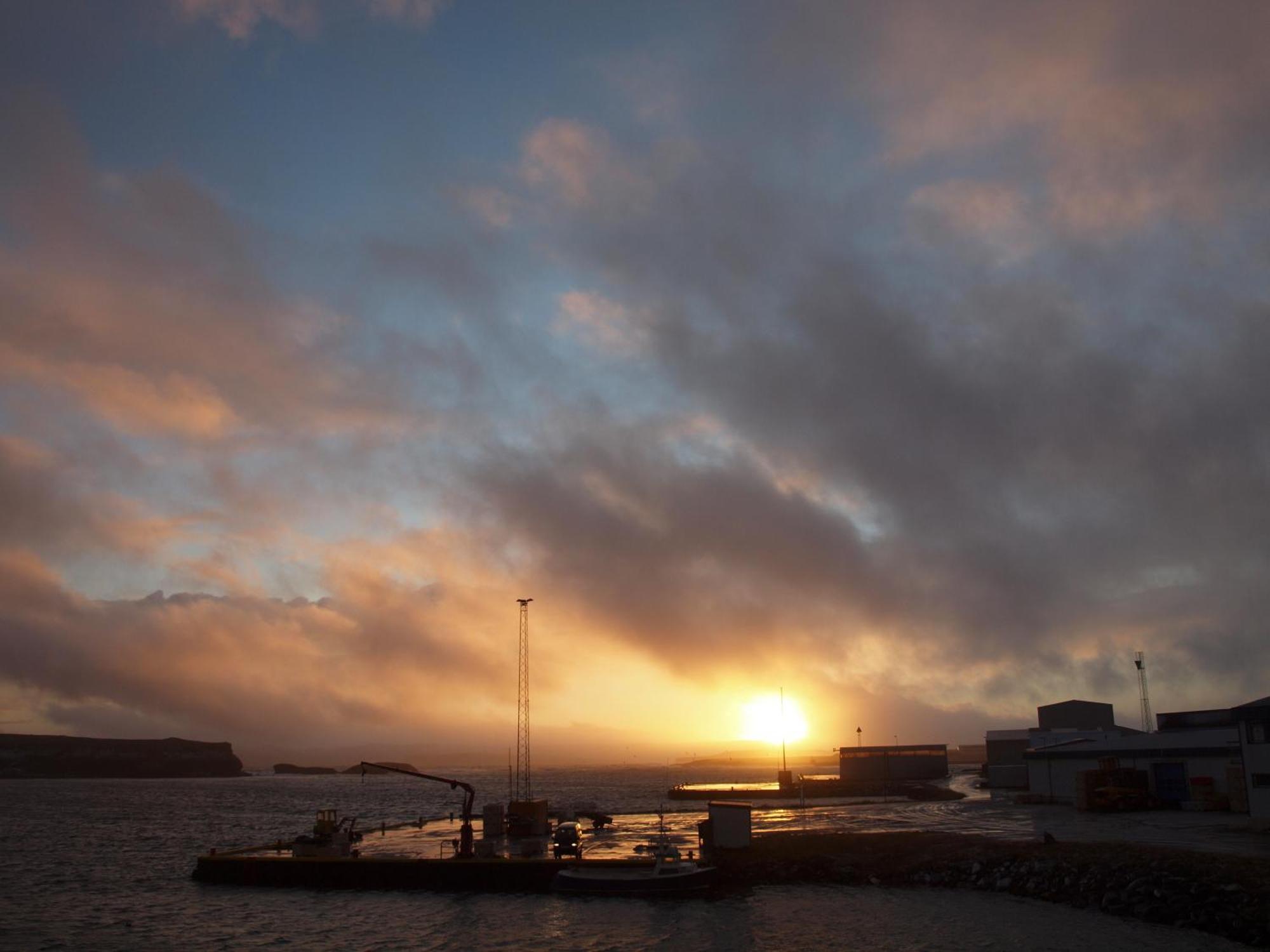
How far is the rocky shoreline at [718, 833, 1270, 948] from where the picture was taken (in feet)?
132

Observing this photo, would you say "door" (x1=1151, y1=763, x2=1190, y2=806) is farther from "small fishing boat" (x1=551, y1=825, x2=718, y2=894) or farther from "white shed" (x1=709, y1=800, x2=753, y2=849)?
"small fishing boat" (x1=551, y1=825, x2=718, y2=894)

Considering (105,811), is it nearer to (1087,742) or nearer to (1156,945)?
(1087,742)

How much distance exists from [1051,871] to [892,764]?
122m

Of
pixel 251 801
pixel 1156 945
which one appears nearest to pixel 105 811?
pixel 251 801

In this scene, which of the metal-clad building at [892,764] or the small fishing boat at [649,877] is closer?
the small fishing boat at [649,877]

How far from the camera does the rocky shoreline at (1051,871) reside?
40156 mm

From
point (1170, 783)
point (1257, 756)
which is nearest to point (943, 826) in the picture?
point (1170, 783)

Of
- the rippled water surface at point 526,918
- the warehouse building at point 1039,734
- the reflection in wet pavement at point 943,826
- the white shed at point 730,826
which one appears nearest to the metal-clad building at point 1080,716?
the warehouse building at point 1039,734

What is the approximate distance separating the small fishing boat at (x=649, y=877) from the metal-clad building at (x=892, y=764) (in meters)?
107

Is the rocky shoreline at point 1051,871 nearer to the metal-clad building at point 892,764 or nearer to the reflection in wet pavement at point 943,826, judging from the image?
the reflection in wet pavement at point 943,826

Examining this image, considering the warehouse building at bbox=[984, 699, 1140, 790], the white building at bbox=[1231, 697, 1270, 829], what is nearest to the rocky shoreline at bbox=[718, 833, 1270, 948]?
the white building at bbox=[1231, 697, 1270, 829]

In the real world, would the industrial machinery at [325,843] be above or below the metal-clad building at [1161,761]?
below

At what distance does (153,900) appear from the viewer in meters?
61.1

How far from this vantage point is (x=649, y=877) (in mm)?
54562
